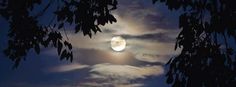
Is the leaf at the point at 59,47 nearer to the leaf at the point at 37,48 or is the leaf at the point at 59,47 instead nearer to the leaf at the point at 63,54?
the leaf at the point at 63,54

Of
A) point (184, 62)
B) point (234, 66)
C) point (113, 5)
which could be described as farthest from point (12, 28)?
point (234, 66)

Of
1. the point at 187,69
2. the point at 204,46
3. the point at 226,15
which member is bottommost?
the point at 187,69

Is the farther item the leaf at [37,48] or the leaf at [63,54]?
the leaf at [63,54]

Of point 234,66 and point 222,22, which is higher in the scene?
point 222,22

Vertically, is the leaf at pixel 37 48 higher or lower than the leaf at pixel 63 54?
higher

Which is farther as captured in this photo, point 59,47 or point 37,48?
point 37,48

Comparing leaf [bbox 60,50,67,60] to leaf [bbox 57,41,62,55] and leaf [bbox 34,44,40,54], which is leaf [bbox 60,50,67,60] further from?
leaf [bbox 34,44,40,54]

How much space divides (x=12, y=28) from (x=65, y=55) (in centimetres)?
125

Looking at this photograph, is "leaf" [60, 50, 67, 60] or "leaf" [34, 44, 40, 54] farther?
"leaf" [60, 50, 67, 60]

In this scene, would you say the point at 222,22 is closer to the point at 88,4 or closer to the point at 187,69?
the point at 187,69

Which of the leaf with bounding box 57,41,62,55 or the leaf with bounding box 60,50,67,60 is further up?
the leaf with bounding box 57,41,62,55

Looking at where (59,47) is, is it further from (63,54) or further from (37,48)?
(37,48)

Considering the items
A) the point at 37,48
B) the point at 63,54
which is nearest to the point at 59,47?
the point at 63,54

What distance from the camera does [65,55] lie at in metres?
8.17
